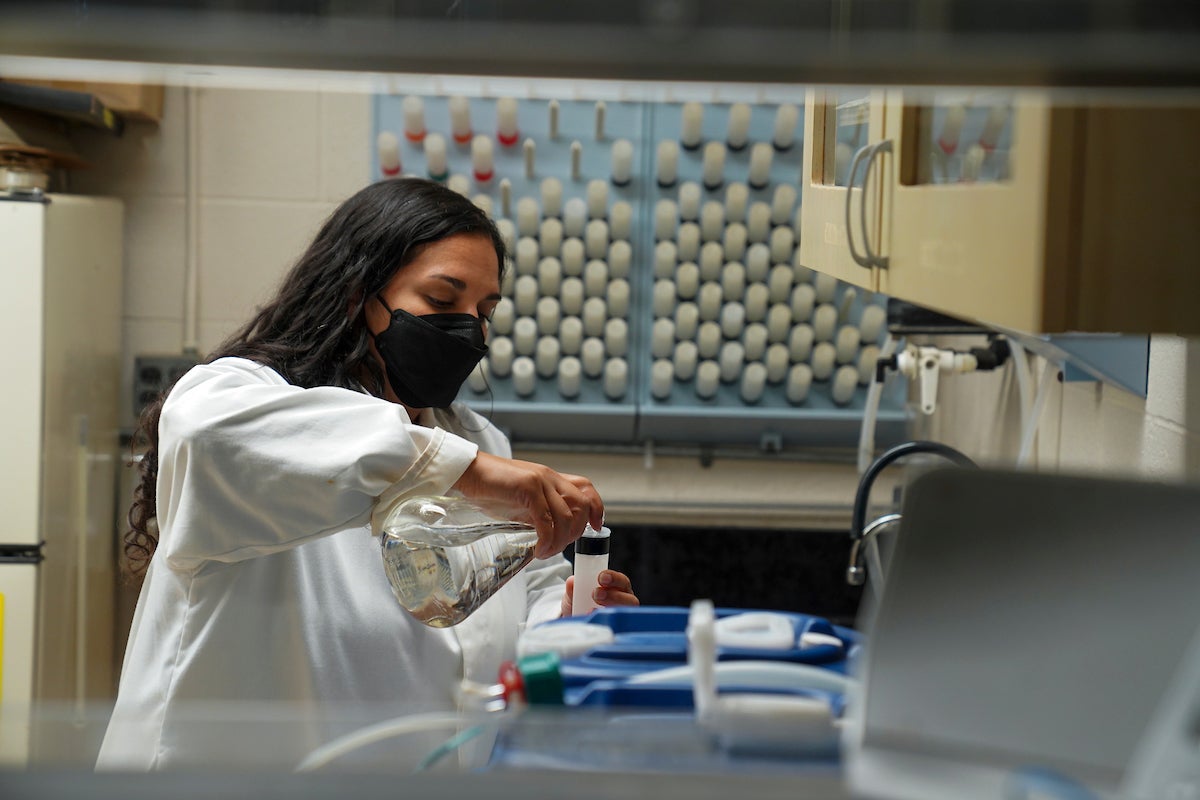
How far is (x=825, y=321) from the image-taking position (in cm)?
253

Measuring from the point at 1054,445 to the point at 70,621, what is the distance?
2.04 m

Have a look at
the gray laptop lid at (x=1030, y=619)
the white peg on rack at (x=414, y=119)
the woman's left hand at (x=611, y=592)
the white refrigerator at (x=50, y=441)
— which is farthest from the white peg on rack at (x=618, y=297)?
the gray laptop lid at (x=1030, y=619)

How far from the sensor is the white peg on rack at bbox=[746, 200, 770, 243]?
2.53m

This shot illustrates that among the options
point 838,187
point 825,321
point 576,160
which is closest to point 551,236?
point 576,160

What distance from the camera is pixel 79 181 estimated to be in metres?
2.68

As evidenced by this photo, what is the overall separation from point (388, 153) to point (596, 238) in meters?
0.52

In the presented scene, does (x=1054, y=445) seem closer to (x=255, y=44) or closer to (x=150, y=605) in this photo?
(x=150, y=605)

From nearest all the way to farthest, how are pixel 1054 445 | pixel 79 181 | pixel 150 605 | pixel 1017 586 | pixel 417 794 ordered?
pixel 417 794 < pixel 1017 586 < pixel 150 605 < pixel 1054 445 < pixel 79 181

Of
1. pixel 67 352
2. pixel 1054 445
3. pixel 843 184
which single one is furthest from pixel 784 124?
pixel 67 352

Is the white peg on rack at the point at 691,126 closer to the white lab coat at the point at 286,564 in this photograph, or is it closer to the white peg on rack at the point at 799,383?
the white peg on rack at the point at 799,383

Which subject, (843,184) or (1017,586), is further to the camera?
(843,184)

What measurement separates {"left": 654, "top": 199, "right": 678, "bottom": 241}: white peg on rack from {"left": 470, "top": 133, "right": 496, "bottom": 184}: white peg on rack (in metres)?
0.40

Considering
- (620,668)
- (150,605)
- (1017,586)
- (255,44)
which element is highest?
(255,44)

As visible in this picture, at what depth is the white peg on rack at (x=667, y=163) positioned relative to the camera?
252 cm
